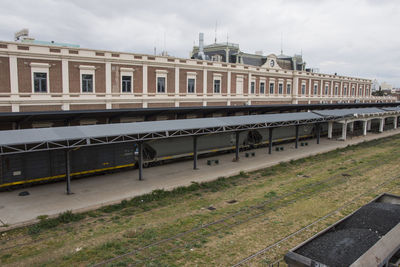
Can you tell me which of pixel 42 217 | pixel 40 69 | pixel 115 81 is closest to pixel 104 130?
pixel 42 217

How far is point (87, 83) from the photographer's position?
2791 centimetres

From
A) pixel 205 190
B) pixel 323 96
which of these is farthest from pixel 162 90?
pixel 323 96

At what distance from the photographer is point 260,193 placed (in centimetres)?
1977

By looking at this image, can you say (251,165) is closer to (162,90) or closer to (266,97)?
(162,90)

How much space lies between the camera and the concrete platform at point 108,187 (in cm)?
1636

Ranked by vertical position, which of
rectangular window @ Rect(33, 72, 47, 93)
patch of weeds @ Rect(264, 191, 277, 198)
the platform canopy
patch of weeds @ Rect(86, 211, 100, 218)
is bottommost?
patch of weeds @ Rect(86, 211, 100, 218)

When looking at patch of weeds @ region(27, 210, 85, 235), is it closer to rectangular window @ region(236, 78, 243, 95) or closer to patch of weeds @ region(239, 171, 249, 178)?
patch of weeds @ region(239, 171, 249, 178)

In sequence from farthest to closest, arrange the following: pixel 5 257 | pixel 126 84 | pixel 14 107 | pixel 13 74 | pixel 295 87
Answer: pixel 295 87 < pixel 126 84 < pixel 14 107 < pixel 13 74 < pixel 5 257

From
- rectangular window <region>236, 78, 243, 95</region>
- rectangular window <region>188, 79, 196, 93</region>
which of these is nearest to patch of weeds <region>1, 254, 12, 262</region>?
rectangular window <region>188, 79, 196, 93</region>

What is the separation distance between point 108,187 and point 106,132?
3.81m

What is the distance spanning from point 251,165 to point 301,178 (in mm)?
4874

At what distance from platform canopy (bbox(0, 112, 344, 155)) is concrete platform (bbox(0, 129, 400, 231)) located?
2943 millimetres

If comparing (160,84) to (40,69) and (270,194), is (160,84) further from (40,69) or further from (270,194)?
(270,194)

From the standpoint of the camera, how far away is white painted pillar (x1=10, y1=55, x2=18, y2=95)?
23.8m
